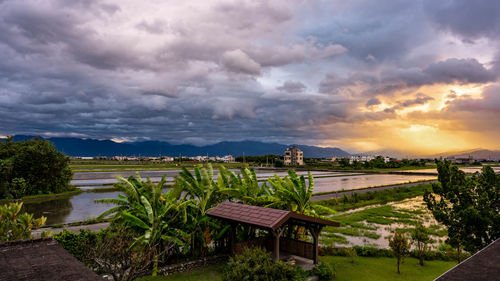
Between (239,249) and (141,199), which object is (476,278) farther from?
(141,199)

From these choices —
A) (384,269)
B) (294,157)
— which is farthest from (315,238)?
(294,157)

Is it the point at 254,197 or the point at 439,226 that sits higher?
the point at 254,197

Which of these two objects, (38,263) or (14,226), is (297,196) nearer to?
(38,263)

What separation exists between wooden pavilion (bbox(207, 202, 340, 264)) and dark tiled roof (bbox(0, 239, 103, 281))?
18.3ft

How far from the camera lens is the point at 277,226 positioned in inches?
405

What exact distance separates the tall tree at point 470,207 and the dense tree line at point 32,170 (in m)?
39.8

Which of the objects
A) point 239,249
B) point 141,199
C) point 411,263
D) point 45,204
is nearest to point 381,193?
point 411,263

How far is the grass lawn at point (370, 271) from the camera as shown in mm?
11625

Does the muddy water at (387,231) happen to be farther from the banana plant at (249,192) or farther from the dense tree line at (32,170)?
the dense tree line at (32,170)

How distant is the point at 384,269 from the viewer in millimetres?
12898

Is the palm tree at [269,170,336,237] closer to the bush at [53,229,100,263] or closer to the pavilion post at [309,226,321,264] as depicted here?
the pavilion post at [309,226,321,264]

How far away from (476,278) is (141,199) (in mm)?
10644

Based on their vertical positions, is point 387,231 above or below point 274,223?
below

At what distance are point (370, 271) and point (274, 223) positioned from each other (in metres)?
5.50
